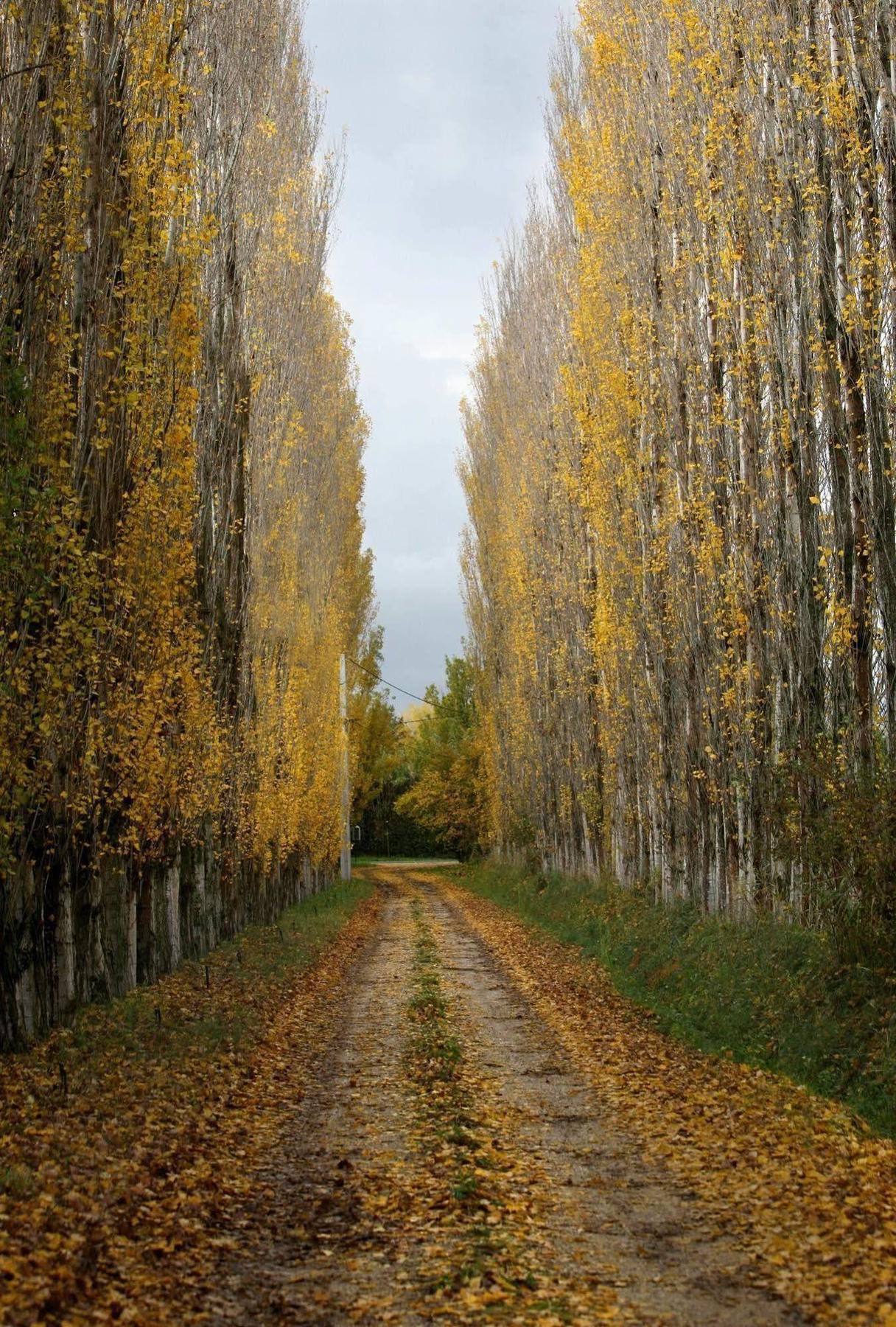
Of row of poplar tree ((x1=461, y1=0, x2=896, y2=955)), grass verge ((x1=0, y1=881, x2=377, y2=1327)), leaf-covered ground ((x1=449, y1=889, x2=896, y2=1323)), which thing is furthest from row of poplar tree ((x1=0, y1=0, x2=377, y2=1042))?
row of poplar tree ((x1=461, y1=0, x2=896, y2=955))

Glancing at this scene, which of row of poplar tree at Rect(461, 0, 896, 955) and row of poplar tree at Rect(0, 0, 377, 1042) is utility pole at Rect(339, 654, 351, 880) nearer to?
row of poplar tree at Rect(461, 0, 896, 955)

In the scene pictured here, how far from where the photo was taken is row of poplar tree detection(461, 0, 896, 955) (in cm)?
1031

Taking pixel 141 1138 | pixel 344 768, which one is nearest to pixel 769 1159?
pixel 141 1138

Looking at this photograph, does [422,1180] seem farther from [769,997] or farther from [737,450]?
[737,450]

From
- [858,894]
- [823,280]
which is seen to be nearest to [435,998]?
[858,894]

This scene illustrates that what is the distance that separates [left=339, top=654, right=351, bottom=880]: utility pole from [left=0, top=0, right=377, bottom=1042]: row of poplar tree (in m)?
14.4

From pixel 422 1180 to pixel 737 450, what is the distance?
955 centimetres

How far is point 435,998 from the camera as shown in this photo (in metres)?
12.6

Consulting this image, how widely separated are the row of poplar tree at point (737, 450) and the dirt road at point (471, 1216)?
10.4 ft

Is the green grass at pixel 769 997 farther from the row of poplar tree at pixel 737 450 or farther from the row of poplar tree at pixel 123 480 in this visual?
the row of poplar tree at pixel 123 480

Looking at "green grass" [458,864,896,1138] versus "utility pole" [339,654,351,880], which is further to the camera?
"utility pole" [339,654,351,880]

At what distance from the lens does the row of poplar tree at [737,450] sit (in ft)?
33.8

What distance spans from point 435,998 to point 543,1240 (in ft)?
24.9

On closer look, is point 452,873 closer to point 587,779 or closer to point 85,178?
point 587,779
